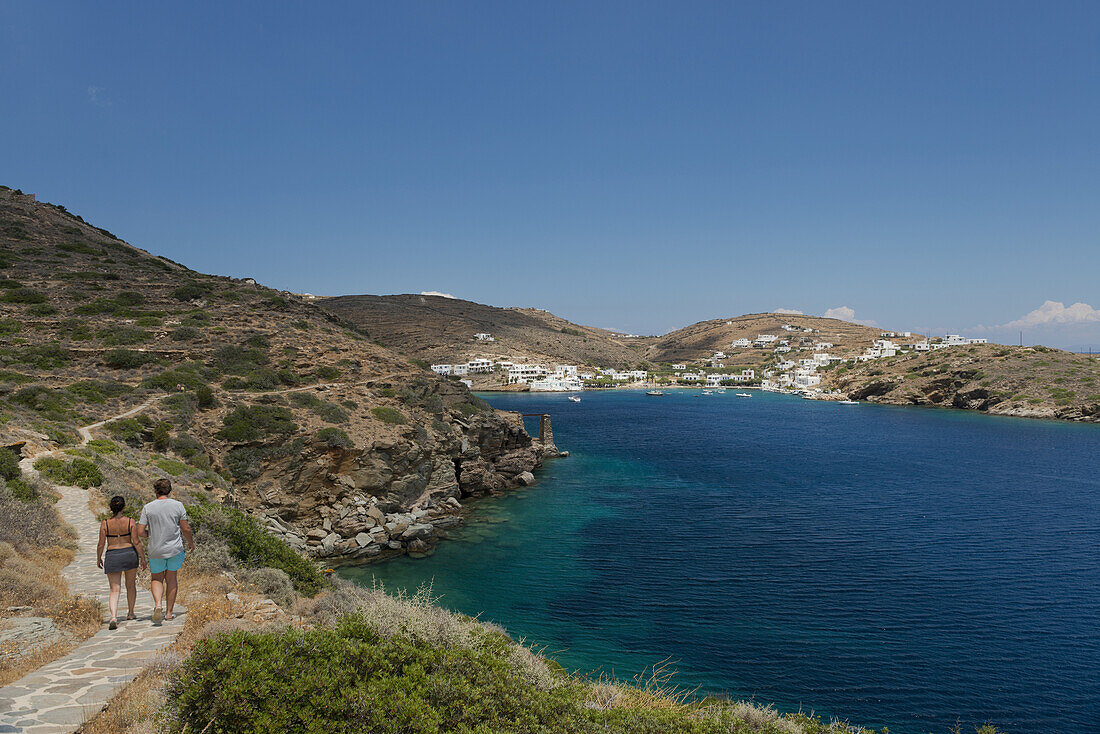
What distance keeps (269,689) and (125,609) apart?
514cm

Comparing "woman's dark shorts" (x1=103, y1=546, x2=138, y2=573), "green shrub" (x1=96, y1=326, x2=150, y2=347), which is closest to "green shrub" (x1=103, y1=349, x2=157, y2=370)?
"green shrub" (x1=96, y1=326, x2=150, y2=347)

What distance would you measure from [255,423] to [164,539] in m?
21.6

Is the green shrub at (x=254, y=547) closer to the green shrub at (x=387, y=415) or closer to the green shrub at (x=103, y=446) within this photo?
the green shrub at (x=103, y=446)

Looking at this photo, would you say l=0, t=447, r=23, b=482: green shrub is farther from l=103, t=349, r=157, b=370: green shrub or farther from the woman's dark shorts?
l=103, t=349, r=157, b=370: green shrub

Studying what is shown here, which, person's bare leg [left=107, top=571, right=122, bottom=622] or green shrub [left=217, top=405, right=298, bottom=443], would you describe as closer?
person's bare leg [left=107, top=571, right=122, bottom=622]

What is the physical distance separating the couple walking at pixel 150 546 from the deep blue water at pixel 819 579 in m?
11.4

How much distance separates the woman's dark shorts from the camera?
7.65m

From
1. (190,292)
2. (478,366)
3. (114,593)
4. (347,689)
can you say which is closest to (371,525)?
(114,593)

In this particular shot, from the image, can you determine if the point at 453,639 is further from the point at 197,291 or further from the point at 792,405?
the point at 792,405

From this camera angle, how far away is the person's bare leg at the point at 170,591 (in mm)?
8142

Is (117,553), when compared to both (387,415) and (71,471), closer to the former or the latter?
(71,471)

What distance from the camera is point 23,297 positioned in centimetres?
3591

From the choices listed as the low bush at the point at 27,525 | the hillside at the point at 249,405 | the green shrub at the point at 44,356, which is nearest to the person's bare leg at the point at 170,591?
the low bush at the point at 27,525

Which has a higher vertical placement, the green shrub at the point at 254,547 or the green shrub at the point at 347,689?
the green shrub at the point at 347,689
